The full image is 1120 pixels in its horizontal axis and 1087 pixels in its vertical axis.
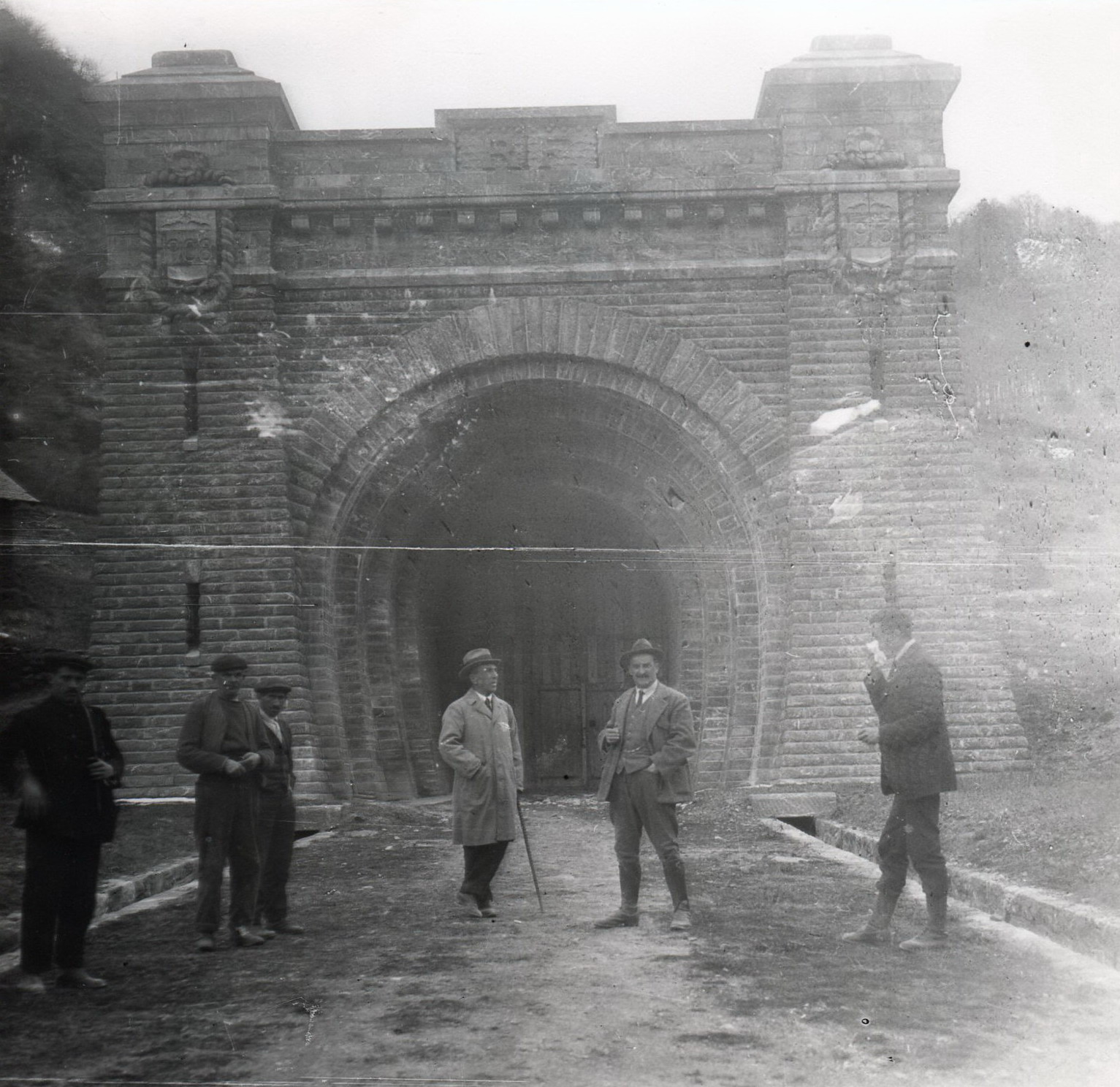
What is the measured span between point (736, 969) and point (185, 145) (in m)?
10.3

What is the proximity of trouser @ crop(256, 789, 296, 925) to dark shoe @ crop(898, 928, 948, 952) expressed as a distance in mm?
3360

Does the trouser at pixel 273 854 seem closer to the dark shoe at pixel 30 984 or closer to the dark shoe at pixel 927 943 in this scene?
the dark shoe at pixel 30 984

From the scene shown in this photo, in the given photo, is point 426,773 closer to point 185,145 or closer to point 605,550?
point 605,550

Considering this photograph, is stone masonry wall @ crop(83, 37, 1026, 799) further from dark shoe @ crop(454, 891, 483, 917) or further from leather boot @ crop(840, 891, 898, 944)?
leather boot @ crop(840, 891, 898, 944)

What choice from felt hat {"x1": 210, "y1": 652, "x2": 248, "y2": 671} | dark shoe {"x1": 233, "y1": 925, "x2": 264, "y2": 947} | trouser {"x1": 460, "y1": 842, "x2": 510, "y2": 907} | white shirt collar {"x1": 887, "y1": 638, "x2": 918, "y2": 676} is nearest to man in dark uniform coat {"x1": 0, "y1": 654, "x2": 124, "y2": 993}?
felt hat {"x1": 210, "y1": 652, "x2": 248, "y2": 671}

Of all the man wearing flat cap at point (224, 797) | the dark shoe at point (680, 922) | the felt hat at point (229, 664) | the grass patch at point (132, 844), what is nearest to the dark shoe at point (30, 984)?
the man wearing flat cap at point (224, 797)

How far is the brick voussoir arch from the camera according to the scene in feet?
40.6

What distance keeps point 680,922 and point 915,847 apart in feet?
4.33

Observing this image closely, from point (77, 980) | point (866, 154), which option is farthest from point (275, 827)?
point (866, 154)

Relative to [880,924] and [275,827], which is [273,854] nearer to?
[275,827]

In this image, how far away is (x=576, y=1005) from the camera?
4750mm

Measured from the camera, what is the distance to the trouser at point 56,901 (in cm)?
540

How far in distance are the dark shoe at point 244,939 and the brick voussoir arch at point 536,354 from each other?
255 inches

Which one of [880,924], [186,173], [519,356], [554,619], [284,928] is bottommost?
[284,928]
